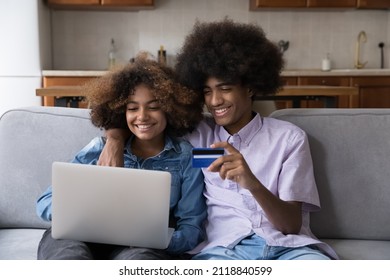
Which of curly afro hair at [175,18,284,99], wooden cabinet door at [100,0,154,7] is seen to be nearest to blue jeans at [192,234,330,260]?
curly afro hair at [175,18,284,99]

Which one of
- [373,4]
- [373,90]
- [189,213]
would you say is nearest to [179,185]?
[189,213]

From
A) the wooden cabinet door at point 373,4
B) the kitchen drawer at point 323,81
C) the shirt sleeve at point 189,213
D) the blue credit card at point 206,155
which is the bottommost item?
the shirt sleeve at point 189,213

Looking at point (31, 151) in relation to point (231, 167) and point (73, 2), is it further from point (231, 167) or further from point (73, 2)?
point (73, 2)

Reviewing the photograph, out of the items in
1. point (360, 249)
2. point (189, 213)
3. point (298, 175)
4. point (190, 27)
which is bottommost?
point (360, 249)

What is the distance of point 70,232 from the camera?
3.91ft

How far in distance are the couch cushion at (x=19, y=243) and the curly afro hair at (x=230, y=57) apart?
26.2 inches

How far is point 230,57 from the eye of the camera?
54.6 inches

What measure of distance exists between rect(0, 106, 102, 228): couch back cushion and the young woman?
0.42ft

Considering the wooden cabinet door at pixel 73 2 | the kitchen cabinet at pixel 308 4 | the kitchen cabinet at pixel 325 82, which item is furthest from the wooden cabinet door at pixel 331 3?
the wooden cabinet door at pixel 73 2

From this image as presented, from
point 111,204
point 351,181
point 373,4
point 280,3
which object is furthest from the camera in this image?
point 373,4

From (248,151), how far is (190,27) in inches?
131

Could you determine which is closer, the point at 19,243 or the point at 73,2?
the point at 19,243

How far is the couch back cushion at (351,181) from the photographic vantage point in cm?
150

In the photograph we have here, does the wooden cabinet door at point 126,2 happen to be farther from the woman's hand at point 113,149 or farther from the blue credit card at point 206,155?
the blue credit card at point 206,155
